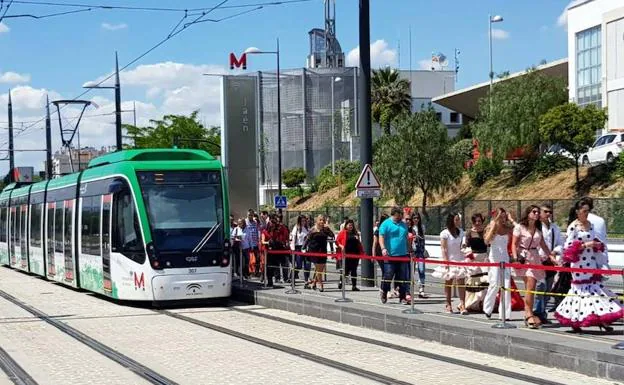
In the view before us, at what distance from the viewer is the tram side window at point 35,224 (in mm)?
28745

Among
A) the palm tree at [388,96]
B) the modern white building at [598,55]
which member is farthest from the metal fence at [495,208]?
the palm tree at [388,96]

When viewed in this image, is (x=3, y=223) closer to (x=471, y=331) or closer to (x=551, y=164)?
(x=471, y=331)

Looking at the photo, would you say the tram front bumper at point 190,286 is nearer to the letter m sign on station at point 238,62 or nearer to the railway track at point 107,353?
the railway track at point 107,353

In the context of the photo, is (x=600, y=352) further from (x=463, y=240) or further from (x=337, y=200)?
(x=337, y=200)

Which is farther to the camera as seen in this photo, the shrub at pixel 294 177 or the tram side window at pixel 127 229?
the shrub at pixel 294 177

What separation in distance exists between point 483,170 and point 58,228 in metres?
35.8

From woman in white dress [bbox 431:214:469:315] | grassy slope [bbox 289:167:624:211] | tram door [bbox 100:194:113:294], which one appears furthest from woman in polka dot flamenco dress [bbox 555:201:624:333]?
grassy slope [bbox 289:167:624:211]

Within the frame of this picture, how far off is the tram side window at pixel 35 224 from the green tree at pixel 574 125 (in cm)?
2709

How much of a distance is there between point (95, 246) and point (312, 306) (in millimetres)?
6337

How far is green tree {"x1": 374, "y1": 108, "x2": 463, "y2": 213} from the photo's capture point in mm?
55562

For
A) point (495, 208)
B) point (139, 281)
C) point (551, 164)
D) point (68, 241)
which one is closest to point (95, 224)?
point (139, 281)

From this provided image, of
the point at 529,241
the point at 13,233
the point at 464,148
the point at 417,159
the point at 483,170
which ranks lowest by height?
the point at 13,233

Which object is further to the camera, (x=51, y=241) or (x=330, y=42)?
(x=330, y=42)

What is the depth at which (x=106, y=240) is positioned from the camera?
66.8 ft
